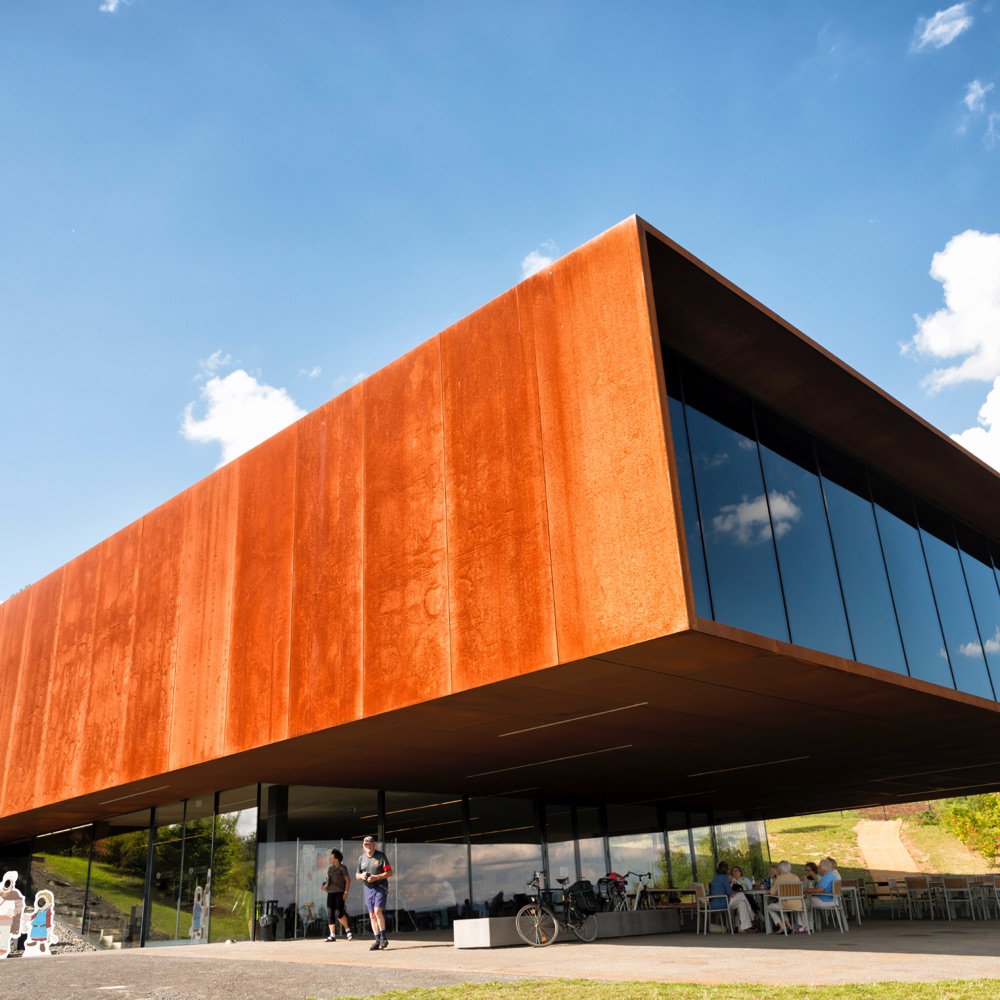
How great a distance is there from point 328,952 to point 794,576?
26.5 feet

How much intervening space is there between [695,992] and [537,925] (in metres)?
6.49

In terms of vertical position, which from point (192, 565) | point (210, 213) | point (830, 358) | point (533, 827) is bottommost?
point (533, 827)

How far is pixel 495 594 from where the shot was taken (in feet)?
34.8

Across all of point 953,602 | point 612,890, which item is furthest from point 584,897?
point 953,602

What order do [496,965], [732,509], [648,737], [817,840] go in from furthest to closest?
[817,840], [648,737], [732,509], [496,965]

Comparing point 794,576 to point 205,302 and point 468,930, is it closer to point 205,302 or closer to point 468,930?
point 468,930

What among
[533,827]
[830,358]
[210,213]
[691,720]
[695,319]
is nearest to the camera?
[695,319]

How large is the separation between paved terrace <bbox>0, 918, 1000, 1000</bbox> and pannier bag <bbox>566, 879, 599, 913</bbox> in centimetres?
61

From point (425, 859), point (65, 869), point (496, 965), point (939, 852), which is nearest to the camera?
point (496, 965)

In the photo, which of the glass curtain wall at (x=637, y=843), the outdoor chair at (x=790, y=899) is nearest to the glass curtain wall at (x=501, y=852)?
the glass curtain wall at (x=637, y=843)

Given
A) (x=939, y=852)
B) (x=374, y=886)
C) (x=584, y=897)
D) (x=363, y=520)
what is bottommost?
(x=584, y=897)

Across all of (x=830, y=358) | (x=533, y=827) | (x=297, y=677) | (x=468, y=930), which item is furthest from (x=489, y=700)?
(x=533, y=827)

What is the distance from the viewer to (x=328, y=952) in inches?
505

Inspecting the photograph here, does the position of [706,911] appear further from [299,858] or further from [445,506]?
[445,506]
